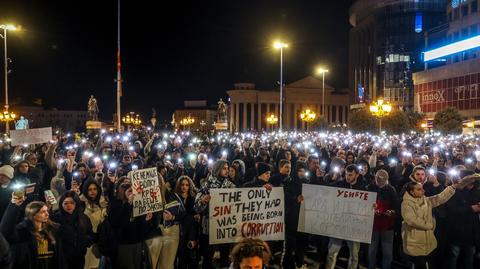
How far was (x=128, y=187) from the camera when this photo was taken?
6.99m

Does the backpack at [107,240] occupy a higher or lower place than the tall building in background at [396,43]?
lower

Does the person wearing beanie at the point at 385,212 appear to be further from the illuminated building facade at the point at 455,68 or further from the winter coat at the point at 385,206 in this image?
the illuminated building facade at the point at 455,68

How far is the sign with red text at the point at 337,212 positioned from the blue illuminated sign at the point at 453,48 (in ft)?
171

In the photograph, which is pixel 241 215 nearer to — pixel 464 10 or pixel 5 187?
pixel 5 187

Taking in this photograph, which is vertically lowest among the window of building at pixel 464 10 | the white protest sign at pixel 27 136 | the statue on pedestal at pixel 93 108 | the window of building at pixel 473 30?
the white protest sign at pixel 27 136

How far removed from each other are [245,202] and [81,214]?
235 cm

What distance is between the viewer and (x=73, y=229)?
19.7ft

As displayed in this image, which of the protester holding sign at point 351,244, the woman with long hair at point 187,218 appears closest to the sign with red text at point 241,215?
the woman with long hair at point 187,218

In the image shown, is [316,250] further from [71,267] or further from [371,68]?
[371,68]

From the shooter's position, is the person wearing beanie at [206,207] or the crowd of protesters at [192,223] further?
the person wearing beanie at [206,207]

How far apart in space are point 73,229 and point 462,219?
5.42 metres

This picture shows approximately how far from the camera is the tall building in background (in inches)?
3226

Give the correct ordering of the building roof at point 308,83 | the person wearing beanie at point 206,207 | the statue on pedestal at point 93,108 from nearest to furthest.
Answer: the person wearing beanie at point 206,207
the statue on pedestal at point 93,108
the building roof at point 308,83

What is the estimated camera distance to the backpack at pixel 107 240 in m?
6.47
